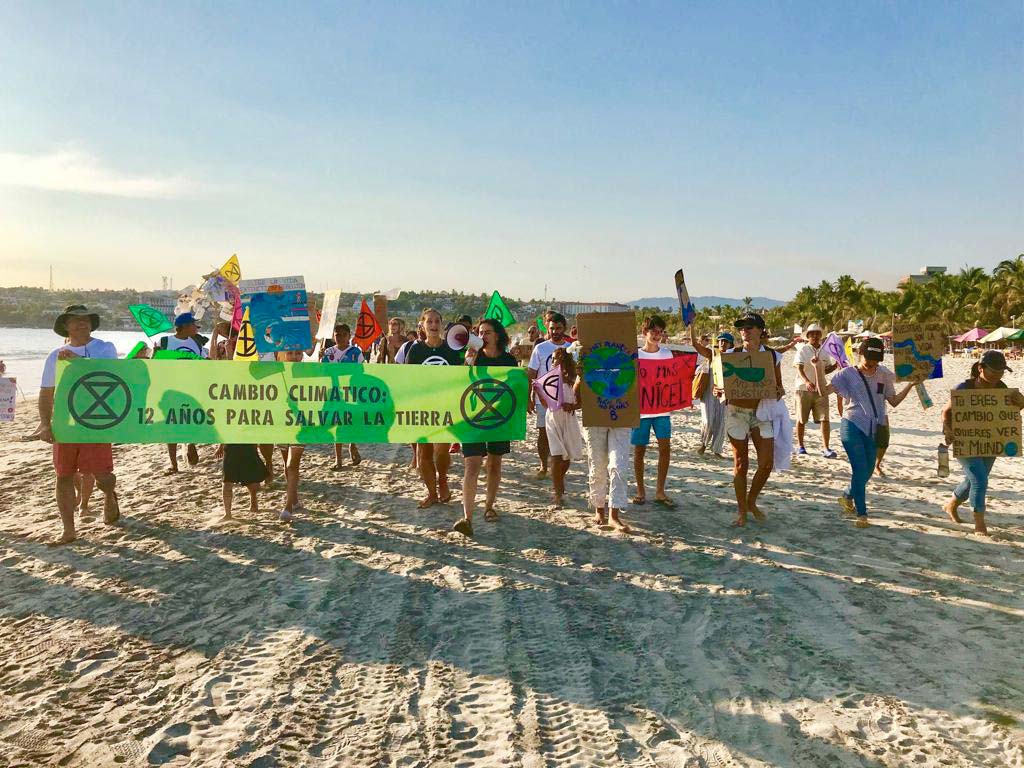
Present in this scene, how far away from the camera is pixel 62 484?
228 inches

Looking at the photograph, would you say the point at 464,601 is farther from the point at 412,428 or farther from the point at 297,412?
the point at 297,412

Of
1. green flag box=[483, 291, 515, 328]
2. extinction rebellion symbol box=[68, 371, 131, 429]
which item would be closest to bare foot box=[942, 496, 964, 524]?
green flag box=[483, 291, 515, 328]

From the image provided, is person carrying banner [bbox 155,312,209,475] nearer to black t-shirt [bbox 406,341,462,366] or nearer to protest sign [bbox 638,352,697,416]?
black t-shirt [bbox 406,341,462,366]

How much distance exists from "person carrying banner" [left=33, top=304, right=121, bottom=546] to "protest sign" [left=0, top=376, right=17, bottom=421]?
3.29 feet

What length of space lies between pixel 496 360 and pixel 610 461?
1.51m

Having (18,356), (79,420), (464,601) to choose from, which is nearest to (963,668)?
(464,601)

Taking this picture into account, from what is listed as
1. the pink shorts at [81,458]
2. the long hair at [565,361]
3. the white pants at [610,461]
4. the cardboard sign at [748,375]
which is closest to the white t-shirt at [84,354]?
the pink shorts at [81,458]

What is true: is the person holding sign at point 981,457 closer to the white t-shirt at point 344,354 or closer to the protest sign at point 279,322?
the protest sign at point 279,322

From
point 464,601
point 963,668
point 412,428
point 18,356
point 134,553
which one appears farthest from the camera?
point 18,356

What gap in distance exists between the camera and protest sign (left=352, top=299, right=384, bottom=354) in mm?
11539

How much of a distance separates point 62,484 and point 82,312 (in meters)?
1.58

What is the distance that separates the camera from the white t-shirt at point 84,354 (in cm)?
557

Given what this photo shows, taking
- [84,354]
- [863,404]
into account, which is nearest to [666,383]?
[863,404]

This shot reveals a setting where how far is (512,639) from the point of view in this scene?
13.4 feet
